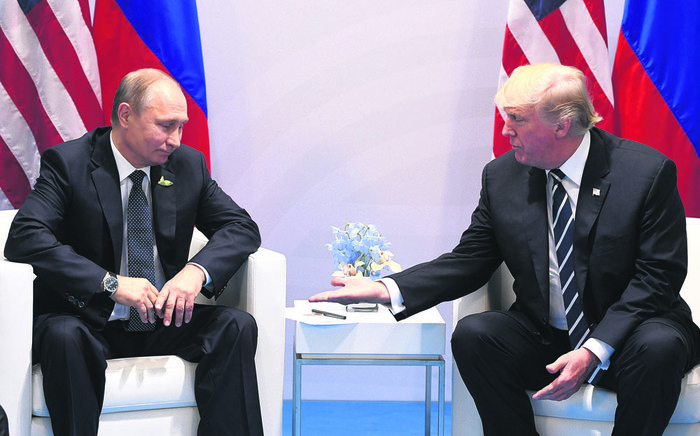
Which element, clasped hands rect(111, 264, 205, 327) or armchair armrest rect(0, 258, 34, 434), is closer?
armchair armrest rect(0, 258, 34, 434)

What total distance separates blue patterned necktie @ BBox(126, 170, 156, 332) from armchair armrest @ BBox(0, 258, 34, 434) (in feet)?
1.40

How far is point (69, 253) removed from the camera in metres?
2.65

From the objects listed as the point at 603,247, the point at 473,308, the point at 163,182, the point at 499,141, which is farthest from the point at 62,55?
the point at 603,247

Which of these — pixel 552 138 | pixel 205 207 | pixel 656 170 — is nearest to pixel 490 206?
pixel 552 138

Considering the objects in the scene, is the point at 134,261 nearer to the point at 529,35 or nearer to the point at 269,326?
the point at 269,326

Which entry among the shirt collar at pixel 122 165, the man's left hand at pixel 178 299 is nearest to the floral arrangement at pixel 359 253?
the man's left hand at pixel 178 299

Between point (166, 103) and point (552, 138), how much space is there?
Result: 1.30 m

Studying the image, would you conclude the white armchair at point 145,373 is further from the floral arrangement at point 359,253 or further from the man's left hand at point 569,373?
the man's left hand at point 569,373

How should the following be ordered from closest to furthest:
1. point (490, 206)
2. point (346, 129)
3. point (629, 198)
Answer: point (629, 198), point (490, 206), point (346, 129)

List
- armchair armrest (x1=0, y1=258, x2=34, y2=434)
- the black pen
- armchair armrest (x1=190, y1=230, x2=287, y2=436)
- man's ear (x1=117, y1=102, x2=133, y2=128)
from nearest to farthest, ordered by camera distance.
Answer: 1. armchair armrest (x1=0, y1=258, x2=34, y2=434)
2. armchair armrest (x1=190, y1=230, x2=287, y2=436)
3. man's ear (x1=117, y1=102, x2=133, y2=128)
4. the black pen

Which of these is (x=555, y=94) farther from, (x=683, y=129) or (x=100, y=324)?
(x=100, y=324)

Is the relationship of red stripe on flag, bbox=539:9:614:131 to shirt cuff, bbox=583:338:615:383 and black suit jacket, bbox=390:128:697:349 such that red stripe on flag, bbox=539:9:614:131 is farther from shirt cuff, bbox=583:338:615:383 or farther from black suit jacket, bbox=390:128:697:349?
shirt cuff, bbox=583:338:615:383

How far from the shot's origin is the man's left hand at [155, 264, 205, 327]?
2625 millimetres

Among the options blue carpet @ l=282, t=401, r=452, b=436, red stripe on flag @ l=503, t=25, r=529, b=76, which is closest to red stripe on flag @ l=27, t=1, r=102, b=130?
blue carpet @ l=282, t=401, r=452, b=436
